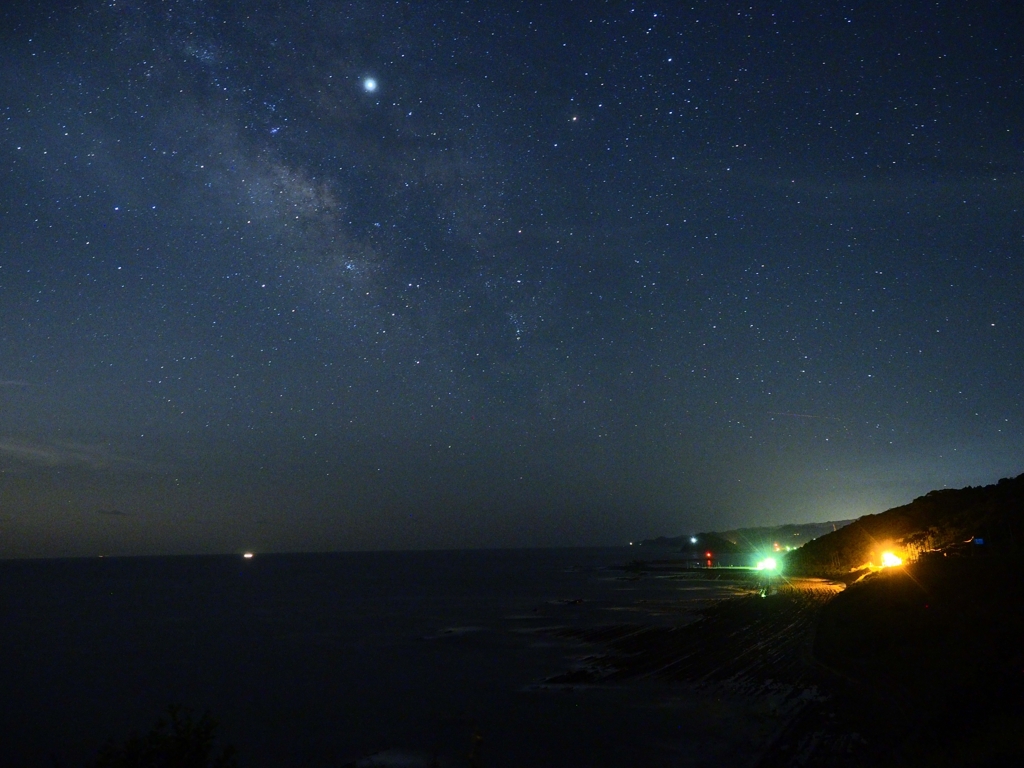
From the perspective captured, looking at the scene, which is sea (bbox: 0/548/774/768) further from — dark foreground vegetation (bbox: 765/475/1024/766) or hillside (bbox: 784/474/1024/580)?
hillside (bbox: 784/474/1024/580)

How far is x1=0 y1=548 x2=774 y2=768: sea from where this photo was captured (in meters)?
22.1

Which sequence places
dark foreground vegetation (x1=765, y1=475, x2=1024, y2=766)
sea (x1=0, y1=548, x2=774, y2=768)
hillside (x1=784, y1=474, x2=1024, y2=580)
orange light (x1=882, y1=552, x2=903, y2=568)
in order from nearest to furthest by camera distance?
1. dark foreground vegetation (x1=765, y1=475, x2=1024, y2=766)
2. sea (x1=0, y1=548, x2=774, y2=768)
3. hillside (x1=784, y1=474, x2=1024, y2=580)
4. orange light (x1=882, y1=552, x2=903, y2=568)

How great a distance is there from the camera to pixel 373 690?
34.5 meters

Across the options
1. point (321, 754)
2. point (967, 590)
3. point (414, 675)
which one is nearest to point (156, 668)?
point (414, 675)

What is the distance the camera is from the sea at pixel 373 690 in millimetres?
22125

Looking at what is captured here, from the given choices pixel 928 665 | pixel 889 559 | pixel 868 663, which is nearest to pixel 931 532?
pixel 889 559

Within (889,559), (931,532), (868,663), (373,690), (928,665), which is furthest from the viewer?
(931,532)

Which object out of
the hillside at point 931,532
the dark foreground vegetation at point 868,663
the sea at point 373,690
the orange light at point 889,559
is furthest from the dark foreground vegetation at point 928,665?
the orange light at point 889,559

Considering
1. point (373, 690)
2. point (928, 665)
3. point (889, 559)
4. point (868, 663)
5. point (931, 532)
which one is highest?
point (931, 532)

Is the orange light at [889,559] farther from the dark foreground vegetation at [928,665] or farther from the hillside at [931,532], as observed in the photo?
the dark foreground vegetation at [928,665]

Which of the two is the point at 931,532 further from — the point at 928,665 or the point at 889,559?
the point at 928,665

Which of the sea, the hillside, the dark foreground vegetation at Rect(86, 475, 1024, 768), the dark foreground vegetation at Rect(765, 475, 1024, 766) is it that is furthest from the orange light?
the sea

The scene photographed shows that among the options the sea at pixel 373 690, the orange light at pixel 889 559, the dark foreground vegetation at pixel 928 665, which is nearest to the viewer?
the dark foreground vegetation at pixel 928 665

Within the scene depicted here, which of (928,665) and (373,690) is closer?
(928,665)
